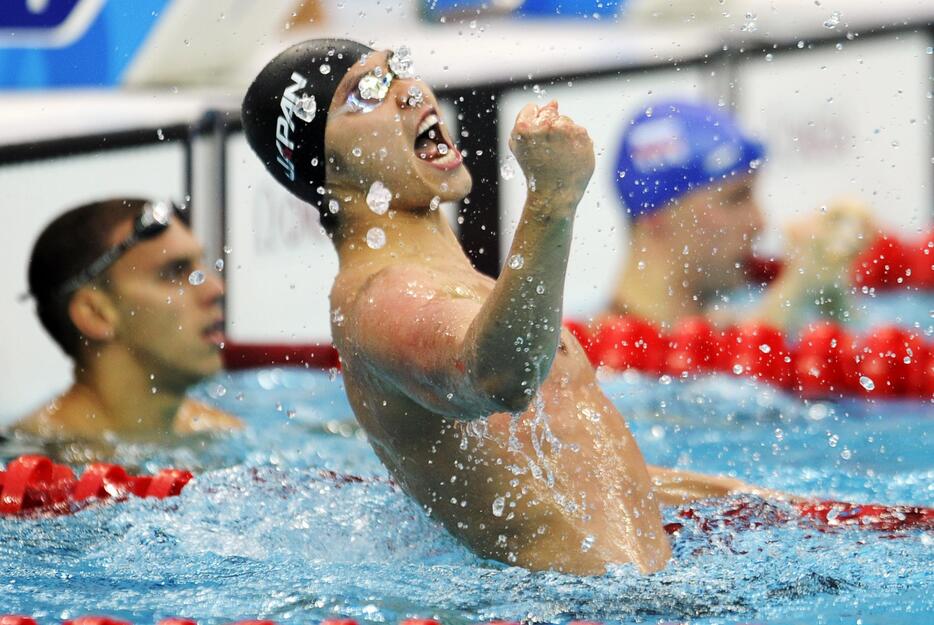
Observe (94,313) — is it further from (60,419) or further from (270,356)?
(270,356)

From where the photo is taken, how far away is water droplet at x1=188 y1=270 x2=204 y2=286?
3248 millimetres

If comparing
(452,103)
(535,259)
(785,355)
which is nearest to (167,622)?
(535,259)

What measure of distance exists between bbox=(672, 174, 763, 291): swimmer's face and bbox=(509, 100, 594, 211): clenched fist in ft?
9.11

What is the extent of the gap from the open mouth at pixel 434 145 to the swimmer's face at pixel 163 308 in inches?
57.0

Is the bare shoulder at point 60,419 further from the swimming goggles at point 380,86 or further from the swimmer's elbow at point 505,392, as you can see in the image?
the swimmer's elbow at point 505,392

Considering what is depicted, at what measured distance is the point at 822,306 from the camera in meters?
4.54

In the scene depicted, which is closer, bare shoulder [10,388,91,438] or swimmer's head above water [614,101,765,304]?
bare shoulder [10,388,91,438]

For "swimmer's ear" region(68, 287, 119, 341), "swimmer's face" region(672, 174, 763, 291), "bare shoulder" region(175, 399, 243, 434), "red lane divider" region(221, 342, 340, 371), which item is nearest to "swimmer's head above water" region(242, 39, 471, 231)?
"swimmer's ear" region(68, 287, 119, 341)

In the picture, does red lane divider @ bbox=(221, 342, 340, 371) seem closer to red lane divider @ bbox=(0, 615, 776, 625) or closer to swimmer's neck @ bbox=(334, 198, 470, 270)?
swimmer's neck @ bbox=(334, 198, 470, 270)

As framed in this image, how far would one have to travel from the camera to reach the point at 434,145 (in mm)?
1917

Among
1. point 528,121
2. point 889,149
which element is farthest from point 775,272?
point 528,121

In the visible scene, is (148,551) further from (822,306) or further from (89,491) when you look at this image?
(822,306)

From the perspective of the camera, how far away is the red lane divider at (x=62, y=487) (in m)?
2.52

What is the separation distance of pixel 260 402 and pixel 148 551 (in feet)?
7.23
